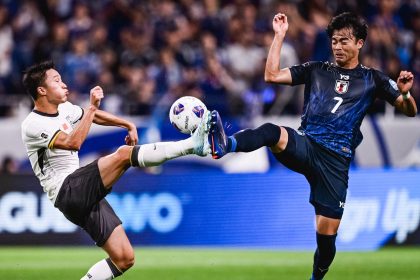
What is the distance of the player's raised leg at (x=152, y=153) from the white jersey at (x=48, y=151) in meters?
0.38

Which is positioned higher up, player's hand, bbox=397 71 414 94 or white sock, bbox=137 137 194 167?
player's hand, bbox=397 71 414 94

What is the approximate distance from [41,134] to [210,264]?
4657 millimetres

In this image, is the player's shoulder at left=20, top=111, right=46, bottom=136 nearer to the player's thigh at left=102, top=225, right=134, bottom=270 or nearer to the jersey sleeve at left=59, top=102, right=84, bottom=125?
the jersey sleeve at left=59, top=102, right=84, bottom=125

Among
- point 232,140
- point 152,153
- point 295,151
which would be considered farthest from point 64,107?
point 295,151

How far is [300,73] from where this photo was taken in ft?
30.5

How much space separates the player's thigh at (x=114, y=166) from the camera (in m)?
8.74

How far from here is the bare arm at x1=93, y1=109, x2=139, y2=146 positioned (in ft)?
30.6

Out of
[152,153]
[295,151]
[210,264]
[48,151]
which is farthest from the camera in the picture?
[210,264]

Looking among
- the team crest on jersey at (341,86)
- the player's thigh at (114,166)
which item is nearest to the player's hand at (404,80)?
the team crest on jersey at (341,86)

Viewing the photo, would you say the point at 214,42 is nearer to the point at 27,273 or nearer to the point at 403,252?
the point at 403,252

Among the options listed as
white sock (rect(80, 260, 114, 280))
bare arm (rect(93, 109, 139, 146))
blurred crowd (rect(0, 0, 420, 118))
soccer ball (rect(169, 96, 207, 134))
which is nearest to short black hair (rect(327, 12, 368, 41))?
soccer ball (rect(169, 96, 207, 134))

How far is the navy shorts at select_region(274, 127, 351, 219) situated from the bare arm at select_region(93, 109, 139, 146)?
54.6 inches

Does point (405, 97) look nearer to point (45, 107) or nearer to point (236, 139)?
point (236, 139)

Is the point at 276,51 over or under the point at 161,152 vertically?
over
